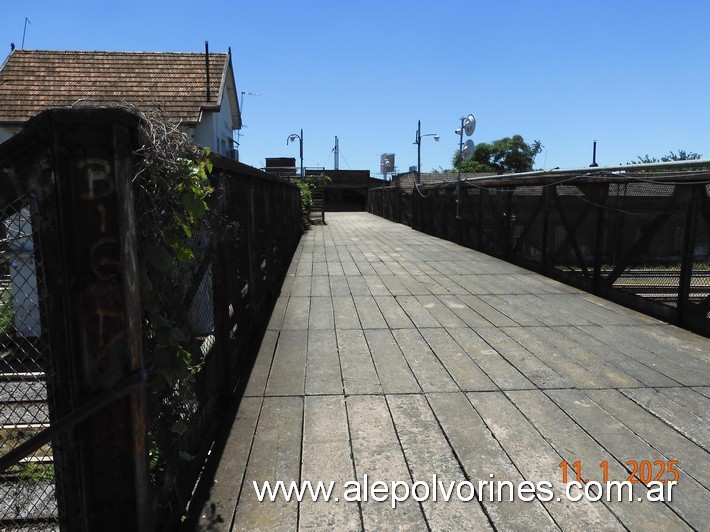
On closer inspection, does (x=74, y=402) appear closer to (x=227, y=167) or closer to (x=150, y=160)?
(x=150, y=160)

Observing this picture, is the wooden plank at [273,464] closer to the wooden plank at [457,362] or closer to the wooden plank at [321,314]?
the wooden plank at [457,362]

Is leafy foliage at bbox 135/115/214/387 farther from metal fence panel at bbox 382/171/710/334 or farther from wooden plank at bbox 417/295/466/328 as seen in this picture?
metal fence panel at bbox 382/171/710/334

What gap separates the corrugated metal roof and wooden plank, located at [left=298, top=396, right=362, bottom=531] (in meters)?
11.3

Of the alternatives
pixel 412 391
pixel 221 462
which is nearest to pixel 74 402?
pixel 221 462

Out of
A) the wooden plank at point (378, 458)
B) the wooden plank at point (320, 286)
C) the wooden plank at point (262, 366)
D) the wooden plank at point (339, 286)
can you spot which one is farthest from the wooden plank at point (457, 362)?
the wooden plank at point (320, 286)

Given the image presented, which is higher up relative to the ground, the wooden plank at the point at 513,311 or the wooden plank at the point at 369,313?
the wooden plank at the point at 513,311

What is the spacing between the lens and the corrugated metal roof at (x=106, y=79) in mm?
13461

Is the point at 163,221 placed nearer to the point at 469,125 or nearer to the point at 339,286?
the point at 339,286

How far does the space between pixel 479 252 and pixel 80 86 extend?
11878 mm

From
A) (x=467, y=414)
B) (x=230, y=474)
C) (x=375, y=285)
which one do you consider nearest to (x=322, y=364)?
(x=467, y=414)

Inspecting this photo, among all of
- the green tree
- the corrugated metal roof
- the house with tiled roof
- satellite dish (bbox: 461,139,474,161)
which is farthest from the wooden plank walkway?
the green tree

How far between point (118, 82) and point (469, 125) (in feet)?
33.6

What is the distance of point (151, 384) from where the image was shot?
2.03 m

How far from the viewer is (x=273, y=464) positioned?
2.78 metres
